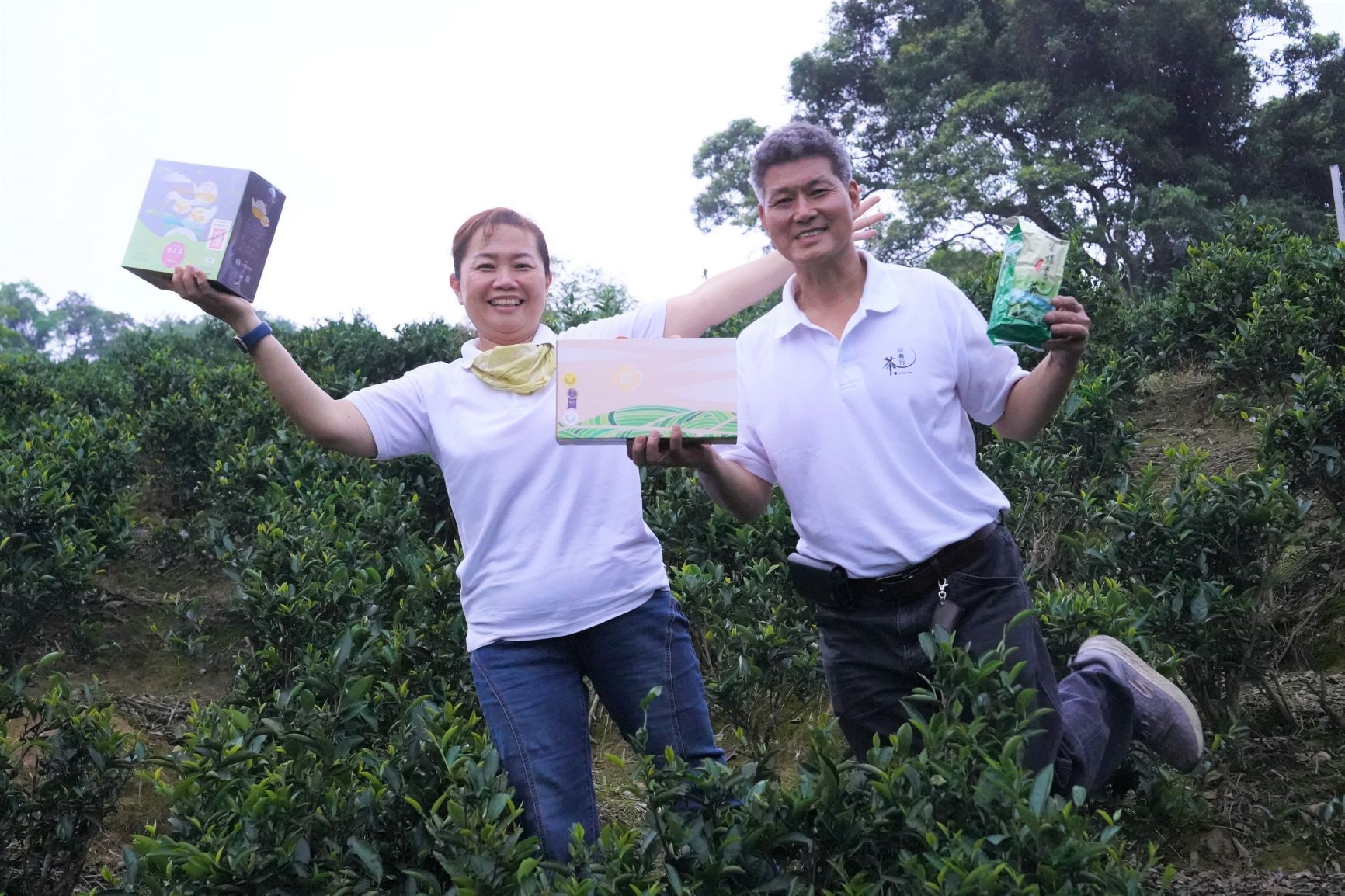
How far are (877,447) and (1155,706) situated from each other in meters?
1.17

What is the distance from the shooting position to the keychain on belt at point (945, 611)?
2.63 meters

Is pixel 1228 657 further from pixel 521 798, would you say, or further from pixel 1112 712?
pixel 521 798

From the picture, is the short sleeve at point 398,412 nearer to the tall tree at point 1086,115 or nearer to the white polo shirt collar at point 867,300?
the white polo shirt collar at point 867,300

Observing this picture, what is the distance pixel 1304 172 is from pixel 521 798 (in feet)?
86.2

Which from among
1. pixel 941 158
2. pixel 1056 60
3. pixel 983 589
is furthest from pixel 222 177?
pixel 1056 60

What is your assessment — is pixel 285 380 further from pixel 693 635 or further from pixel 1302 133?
pixel 1302 133

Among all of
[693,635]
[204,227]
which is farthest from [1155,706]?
[204,227]

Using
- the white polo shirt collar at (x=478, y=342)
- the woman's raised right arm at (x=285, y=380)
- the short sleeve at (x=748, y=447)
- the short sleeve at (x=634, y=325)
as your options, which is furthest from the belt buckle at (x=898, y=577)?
the woman's raised right arm at (x=285, y=380)

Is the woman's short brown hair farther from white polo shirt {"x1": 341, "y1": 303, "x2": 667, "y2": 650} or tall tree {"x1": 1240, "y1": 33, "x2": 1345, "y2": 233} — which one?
tall tree {"x1": 1240, "y1": 33, "x2": 1345, "y2": 233}

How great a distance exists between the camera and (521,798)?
2.60 metres

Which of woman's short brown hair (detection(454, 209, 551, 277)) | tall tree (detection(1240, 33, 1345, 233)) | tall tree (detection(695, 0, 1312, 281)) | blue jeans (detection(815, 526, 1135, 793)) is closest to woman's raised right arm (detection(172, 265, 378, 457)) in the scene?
woman's short brown hair (detection(454, 209, 551, 277))

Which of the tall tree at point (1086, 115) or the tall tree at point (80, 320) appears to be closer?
the tall tree at point (1086, 115)

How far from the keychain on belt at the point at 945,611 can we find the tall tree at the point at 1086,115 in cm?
2159

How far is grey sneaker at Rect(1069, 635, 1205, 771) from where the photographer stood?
3.19m
